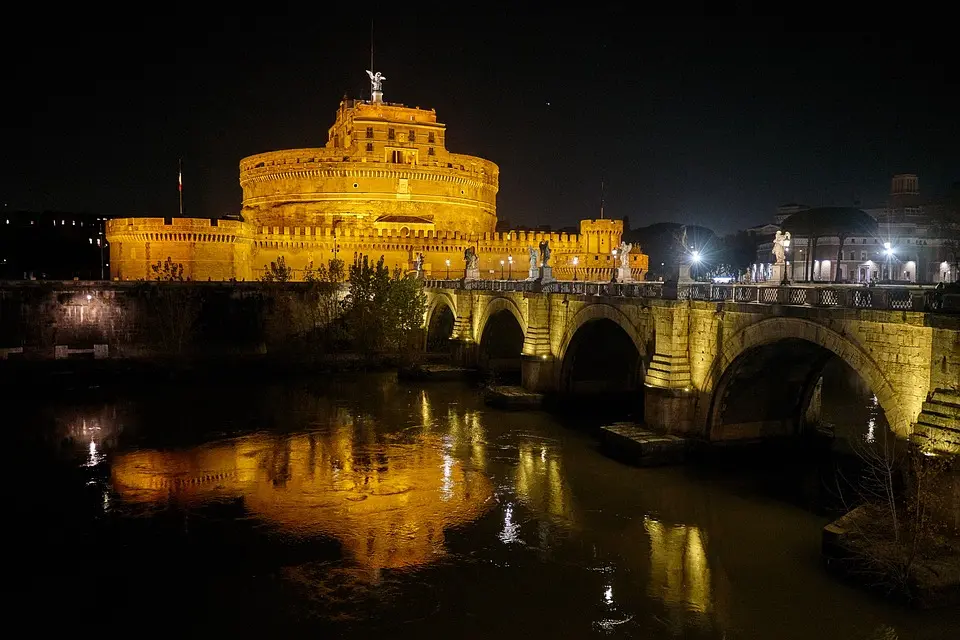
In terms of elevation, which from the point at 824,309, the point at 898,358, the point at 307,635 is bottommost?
the point at 307,635

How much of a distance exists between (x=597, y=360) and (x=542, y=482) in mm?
9854

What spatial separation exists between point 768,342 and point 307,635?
1137cm

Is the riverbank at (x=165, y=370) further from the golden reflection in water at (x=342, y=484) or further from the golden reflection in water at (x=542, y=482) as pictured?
the golden reflection in water at (x=542, y=482)

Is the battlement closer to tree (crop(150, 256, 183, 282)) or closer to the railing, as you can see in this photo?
tree (crop(150, 256, 183, 282))

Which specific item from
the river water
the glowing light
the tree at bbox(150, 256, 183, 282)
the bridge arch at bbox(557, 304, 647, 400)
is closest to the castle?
the tree at bbox(150, 256, 183, 282)

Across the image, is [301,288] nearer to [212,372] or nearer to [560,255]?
[212,372]

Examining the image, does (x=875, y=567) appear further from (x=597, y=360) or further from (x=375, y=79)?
(x=375, y=79)

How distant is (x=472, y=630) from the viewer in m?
10.8

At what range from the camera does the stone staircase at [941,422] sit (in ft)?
35.7

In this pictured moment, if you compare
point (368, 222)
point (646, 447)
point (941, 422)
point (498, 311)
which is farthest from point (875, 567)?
point (368, 222)

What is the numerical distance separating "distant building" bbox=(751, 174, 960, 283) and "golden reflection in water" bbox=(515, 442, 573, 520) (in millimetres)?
21990

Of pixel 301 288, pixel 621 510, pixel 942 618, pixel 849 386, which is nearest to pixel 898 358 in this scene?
pixel 942 618

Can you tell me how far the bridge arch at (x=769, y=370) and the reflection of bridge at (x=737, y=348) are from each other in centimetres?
3

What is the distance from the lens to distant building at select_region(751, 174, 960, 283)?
135ft
